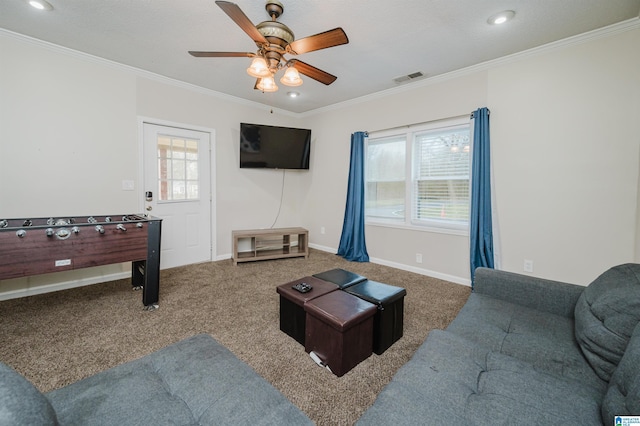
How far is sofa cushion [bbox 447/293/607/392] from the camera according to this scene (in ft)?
4.15

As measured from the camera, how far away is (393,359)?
6.32 feet

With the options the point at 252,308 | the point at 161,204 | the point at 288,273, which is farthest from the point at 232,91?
the point at 252,308

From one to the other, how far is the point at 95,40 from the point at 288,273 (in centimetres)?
341

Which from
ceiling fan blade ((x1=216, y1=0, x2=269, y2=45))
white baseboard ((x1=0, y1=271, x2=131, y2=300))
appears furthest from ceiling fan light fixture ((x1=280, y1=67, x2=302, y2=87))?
white baseboard ((x1=0, y1=271, x2=131, y2=300))

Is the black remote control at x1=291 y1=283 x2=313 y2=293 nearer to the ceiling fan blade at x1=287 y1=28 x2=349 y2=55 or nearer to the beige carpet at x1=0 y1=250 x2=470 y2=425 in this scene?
the beige carpet at x1=0 y1=250 x2=470 y2=425

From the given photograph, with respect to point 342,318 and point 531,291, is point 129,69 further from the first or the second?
point 531,291

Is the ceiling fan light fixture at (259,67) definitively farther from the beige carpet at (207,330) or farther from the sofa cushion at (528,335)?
the sofa cushion at (528,335)

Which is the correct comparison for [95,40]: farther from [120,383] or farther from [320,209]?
[320,209]

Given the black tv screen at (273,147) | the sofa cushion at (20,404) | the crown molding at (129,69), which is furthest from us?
the black tv screen at (273,147)

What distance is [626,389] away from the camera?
0.88 meters

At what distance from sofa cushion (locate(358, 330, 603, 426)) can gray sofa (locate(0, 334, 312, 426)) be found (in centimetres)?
38

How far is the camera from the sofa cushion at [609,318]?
1.15 m

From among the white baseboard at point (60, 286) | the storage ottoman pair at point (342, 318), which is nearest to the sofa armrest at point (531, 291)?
the storage ottoman pair at point (342, 318)

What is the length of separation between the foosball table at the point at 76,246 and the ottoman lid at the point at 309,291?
1.44 m
